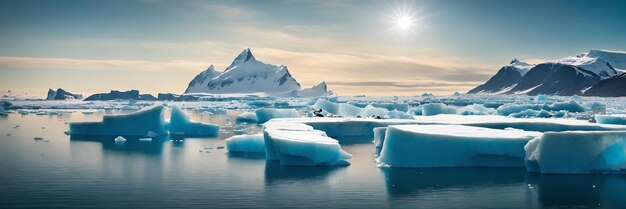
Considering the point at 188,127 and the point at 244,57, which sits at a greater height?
the point at 244,57

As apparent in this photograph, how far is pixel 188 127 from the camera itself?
109 ft

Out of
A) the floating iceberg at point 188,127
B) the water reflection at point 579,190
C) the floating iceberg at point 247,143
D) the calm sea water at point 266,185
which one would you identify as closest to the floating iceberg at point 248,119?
the floating iceberg at point 188,127

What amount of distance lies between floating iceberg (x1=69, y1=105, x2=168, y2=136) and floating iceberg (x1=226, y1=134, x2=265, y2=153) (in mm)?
8932

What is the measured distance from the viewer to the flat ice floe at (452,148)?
18516 mm

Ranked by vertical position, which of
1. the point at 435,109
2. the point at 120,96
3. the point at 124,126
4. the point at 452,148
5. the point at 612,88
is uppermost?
the point at 612,88

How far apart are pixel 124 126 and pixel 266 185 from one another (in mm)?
17628

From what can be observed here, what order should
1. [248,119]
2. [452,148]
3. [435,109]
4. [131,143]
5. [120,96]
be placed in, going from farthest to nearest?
[120,96] → [248,119] → [435,109] → [131,143] → [452,148]

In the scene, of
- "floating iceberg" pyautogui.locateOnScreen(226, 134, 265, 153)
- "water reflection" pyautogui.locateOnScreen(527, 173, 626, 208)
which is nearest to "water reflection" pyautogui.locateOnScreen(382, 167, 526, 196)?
"water reflection" pyautogui.locateOnScreen(527, 173, 626, 208)

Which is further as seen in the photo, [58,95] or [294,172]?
Answer: [58,95]

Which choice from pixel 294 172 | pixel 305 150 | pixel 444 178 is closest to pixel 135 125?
pixel 305 150

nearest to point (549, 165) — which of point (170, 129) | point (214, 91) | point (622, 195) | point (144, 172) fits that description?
point (622, 195)

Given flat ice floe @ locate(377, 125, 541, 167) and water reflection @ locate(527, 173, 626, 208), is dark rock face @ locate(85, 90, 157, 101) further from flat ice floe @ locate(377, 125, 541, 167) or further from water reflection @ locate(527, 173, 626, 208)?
water reflection @ locate(527, 173, 626, 208)

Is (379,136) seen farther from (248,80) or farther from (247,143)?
(248,80)

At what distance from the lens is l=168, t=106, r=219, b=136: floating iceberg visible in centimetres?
3303
